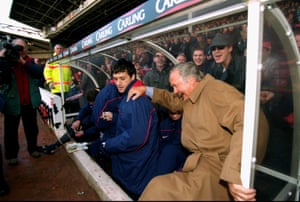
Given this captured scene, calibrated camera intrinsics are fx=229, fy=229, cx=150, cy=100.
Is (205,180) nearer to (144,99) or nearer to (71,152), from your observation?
(144,99)

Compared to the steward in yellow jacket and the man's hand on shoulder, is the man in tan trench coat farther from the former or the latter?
the steward in yellow jacket

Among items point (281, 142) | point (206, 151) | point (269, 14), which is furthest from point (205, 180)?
point (269, 14)

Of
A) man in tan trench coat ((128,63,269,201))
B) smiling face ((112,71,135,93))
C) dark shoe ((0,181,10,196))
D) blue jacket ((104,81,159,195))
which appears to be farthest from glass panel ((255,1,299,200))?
dark shoe ((0,181,10,196))

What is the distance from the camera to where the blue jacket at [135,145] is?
214 centimetres

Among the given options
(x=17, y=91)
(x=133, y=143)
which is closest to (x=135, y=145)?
(x=133, y=143)

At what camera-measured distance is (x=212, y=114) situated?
69.9 inches

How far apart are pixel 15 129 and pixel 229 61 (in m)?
2.99

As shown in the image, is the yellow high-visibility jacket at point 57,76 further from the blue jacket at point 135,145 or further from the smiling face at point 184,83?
the smiling face at point 184,83

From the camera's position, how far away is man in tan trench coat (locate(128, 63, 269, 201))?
154 cm

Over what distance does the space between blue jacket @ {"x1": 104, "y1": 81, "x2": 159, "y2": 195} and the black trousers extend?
1.52 metres

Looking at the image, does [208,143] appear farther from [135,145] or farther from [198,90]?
[135,145]

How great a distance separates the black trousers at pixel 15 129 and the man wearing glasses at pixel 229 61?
2.66 m

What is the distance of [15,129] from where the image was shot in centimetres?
306

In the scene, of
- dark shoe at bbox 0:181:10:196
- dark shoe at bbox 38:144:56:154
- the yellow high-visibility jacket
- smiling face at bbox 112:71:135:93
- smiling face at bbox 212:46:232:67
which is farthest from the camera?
the yellow high-visibility jacket
